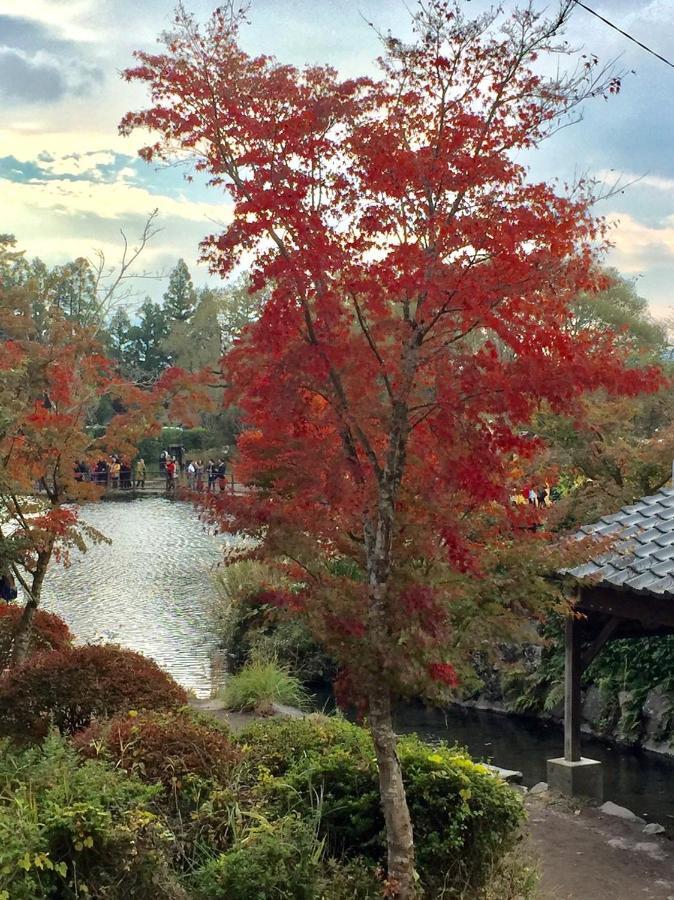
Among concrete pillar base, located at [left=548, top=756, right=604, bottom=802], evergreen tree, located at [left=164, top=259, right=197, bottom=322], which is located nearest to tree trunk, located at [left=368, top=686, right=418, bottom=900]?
concrete pillar base, located at [left=548, top=756, right=604, bottom=802]

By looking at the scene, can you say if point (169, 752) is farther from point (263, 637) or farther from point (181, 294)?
point (181, 294)

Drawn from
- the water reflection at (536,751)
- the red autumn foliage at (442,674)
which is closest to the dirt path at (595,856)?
the water reflection at (536,751)

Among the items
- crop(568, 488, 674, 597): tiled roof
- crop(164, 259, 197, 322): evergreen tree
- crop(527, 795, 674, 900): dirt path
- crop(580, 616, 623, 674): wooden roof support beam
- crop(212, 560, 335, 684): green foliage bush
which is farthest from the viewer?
crop(164, 259, 197, 322): evergreen tree

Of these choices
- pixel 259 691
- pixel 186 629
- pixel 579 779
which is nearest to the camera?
pixel 579 779

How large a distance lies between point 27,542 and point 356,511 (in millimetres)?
4906

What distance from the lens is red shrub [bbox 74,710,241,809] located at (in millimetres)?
6746

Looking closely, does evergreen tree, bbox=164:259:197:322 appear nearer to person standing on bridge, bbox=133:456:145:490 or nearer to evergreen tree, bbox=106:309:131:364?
evergreen tree, bbox=106:309:131:364

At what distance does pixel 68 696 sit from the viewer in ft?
27.8

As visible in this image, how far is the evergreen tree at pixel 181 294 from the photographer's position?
73250 millimetres

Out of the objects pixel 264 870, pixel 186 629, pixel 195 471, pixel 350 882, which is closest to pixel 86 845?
pixel 264 870

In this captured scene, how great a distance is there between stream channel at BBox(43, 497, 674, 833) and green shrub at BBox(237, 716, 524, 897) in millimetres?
1884

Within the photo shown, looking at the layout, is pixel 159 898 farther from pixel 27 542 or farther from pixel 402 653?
pixel 27 542

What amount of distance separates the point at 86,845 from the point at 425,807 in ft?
7.45

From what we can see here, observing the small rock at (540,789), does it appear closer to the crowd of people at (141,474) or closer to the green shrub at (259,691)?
the green shrub at (259,691)
